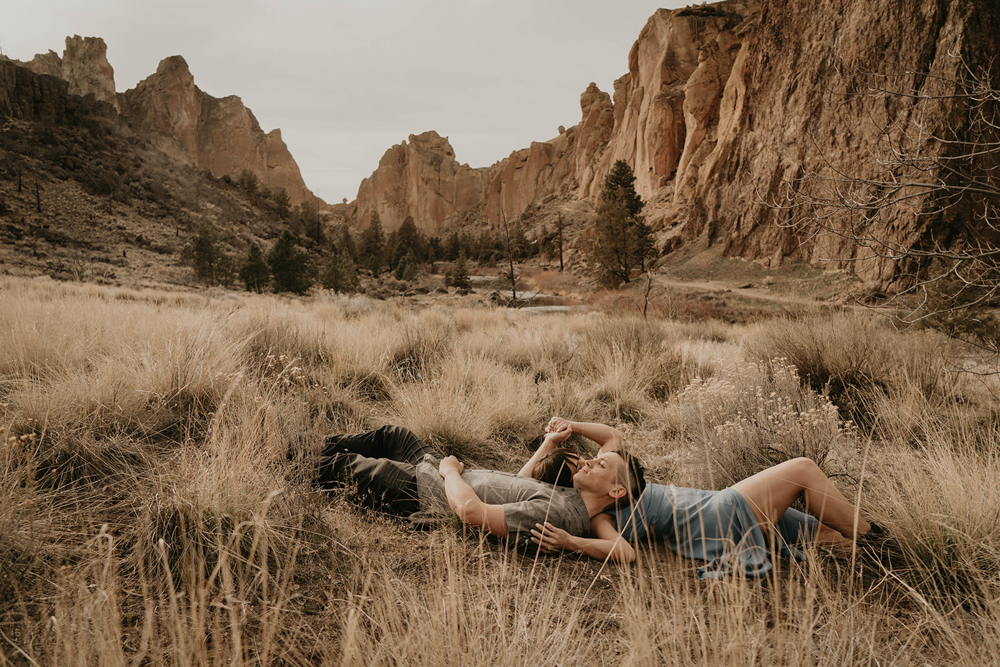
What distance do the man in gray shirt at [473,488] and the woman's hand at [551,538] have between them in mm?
39

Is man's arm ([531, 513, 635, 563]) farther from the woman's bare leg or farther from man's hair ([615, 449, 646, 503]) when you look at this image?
the woman's bare leg

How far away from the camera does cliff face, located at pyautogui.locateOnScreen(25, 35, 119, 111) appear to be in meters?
91.6

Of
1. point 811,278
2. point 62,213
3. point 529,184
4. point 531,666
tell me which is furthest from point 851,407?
point 529,184

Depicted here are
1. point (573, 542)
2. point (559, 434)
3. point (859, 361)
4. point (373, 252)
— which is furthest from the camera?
point (373, 252)

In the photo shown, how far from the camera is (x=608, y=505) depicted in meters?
2.43

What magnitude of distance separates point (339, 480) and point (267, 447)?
543 mm

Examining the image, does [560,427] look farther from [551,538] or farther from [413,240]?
[413,240]

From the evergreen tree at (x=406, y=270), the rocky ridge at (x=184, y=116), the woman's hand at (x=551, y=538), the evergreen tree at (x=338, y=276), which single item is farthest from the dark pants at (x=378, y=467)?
the rocky ridge at (x=184, y=116)

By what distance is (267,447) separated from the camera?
91.9 inches

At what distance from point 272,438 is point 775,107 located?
35036 mm

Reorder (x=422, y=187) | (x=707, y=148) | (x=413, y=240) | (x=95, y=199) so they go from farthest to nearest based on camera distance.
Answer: (x=422, y=187)
(x=413, y=240)
(x=95, y=199)
(x=707, y=148)

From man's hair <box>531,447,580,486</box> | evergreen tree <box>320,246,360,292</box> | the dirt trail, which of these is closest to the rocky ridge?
evergreen tree <box>320,246,360,292</box>

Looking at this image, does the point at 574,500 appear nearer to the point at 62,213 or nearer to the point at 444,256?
the point at 62,213

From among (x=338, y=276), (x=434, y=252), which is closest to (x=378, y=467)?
(x=338, y=276)
